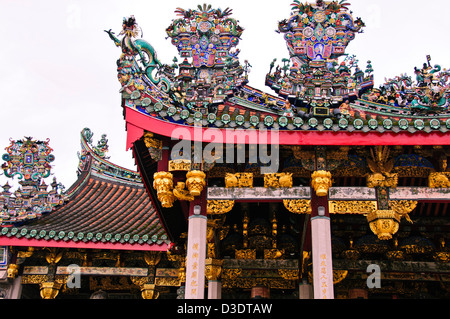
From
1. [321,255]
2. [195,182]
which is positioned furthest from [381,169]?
[195,182]

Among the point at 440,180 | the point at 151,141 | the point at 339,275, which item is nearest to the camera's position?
the point at 151,141

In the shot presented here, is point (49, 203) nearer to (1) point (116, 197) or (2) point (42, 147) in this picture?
(2) point (42, 147)

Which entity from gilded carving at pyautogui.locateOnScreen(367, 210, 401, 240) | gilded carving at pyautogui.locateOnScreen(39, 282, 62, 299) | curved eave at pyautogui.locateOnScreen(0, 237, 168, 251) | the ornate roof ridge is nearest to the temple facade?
gilded carving at pyautogui.locateOnScreen(367, 210, 401, 240)

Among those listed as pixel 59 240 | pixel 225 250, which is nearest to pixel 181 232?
pixel 225 250

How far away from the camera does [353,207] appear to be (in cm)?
965

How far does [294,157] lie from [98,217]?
8306mm

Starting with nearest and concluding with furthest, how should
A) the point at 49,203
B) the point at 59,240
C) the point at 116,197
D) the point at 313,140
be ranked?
A: the point at 313,140
the point at 59,240
the point at 49,203
the point at 116,197

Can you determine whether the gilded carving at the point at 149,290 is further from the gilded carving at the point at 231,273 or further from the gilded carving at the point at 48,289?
the gilded carving at the point at 231,273

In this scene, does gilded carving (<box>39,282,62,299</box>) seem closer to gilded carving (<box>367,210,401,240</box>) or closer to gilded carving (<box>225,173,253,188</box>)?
gilded carving (<box>225,173,253,188</box>)

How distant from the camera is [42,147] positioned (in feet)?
53.1

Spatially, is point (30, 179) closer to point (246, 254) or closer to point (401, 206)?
point (246, 254)

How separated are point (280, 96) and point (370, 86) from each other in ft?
5.47

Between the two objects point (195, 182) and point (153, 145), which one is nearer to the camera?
point (195, 182)

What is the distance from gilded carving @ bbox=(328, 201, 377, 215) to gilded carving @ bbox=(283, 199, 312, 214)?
385 millimetres
